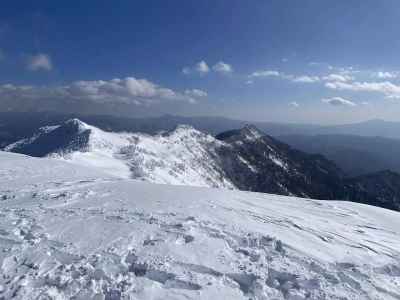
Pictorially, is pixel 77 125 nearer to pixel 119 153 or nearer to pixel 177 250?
pixel 119 153

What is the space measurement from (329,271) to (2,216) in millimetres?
13088

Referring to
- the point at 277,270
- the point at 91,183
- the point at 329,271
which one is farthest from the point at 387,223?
→ the point at 91,183

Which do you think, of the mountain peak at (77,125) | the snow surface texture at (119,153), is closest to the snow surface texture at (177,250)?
the snow surface texture at (119,153)

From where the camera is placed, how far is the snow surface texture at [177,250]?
916 centimetres

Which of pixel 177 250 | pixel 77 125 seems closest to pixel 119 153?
pixel 77 125

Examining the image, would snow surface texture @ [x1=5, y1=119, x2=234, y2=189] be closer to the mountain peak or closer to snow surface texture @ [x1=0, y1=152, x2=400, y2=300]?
the mountain peak

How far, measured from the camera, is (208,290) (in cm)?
916

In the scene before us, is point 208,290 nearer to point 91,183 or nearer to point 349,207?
point 91,183

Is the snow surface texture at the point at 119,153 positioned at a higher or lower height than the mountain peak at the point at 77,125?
lower

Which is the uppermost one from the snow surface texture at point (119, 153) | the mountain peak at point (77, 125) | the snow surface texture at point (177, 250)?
the snow surface texture at point (177, 250)

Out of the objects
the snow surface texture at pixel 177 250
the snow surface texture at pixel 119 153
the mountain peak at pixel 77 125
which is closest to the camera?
the snow surface texture at pixel 177 250

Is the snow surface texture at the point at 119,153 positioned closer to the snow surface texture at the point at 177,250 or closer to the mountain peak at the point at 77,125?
the mountain peak at the point at 77,125

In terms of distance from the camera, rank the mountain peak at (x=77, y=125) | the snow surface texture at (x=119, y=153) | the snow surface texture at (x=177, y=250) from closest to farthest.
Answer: the snow surface texture at (x=177, y=250)
the snow surface texture at (x=119, y=153)
the mountain peak at (x=77, y=125)

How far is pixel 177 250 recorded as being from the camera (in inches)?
A: 442
